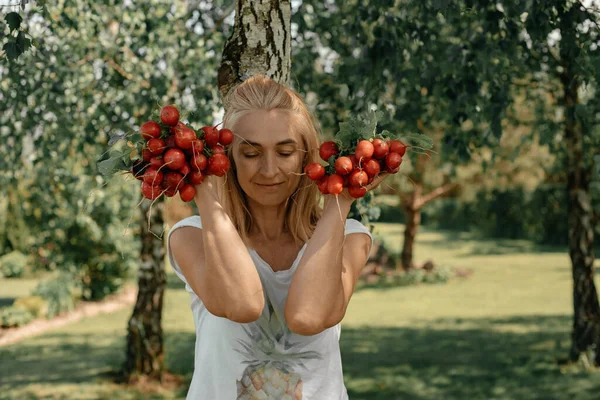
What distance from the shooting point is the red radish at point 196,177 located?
1.71m

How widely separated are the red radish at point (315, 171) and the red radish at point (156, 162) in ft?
1.37

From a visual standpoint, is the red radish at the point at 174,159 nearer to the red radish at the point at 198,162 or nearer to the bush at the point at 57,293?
the red radish at the point at 198,162

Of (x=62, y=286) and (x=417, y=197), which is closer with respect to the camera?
(x=62, y=286)

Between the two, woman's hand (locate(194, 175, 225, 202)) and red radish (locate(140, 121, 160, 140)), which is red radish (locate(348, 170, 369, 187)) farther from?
red radish (locate(140, 121, 160, 140))

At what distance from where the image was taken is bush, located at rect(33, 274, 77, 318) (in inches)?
451

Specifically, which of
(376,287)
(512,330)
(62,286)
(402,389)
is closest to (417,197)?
(376,287)

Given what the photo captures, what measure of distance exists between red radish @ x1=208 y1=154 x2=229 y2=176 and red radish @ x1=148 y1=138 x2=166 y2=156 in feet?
0.44

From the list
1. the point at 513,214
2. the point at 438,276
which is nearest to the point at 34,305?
the point at 438,276

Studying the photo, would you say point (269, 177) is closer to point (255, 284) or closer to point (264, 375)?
point (255, 284)

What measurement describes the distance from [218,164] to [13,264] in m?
16.8

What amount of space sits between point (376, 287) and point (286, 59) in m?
13.3

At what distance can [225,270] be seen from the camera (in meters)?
1.73

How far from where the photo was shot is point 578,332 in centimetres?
694

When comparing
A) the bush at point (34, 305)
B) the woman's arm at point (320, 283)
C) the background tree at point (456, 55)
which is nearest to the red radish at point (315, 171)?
the woman's arm at point (320, 283)
